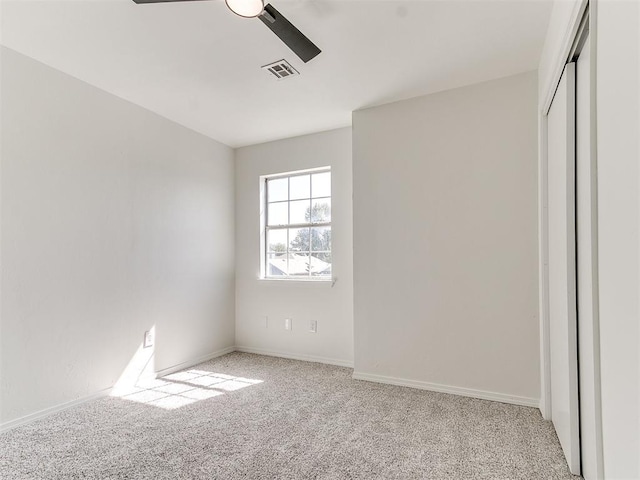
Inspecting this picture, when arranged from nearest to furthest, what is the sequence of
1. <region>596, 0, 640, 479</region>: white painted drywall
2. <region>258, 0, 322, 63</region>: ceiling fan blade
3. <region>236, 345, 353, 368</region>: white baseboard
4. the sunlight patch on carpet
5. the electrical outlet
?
<region>596, 0, 640, 479</region>: white painted drywall < <region>258, 0, 322, 63</region>: ceiling fan blade < the sunlight patch on carpet < the electrical outlet < <region>236, 345, 353, 368</region>: white baseboard

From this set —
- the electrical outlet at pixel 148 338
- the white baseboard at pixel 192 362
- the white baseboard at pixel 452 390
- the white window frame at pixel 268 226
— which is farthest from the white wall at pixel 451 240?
the electrical outlet at pixel 148 338

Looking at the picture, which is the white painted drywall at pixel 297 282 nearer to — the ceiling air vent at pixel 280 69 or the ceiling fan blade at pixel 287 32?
the ceiling air vent at pixel 280 69

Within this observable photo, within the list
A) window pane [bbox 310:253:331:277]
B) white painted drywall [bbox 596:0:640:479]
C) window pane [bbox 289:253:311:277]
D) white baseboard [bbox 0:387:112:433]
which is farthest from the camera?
window pane [bbox 289:253:311:277]

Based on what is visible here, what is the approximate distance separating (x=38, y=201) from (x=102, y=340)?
112 centimetres

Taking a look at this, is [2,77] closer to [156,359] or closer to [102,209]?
[102,209]

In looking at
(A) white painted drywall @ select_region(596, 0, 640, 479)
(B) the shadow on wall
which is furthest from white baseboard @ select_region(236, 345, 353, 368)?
(A) white painted drywall @ select_region(596, 0, 640, 479)

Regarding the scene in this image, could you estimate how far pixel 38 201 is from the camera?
237 cm

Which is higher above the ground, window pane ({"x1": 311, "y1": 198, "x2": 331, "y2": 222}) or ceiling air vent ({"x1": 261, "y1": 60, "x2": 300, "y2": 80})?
ceiling air vent ({"x1": 261, "y1": 60, "x2": 300, "y2": 80})

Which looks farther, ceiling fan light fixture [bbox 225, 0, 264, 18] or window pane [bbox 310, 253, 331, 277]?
window pane [bbox 310, 253, 331, 277]

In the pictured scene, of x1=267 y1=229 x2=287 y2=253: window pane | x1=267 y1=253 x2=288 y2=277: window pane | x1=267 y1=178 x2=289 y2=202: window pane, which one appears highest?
x1=267 y1=178 x2=289 y2=202: window pane

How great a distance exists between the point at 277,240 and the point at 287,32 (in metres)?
2.62

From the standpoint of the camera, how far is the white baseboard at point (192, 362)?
3255 mm

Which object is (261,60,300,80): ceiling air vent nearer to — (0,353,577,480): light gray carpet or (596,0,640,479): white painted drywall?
(596,0,640,479): white painted drywall

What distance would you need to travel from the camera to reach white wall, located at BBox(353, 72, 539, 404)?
2529mm
